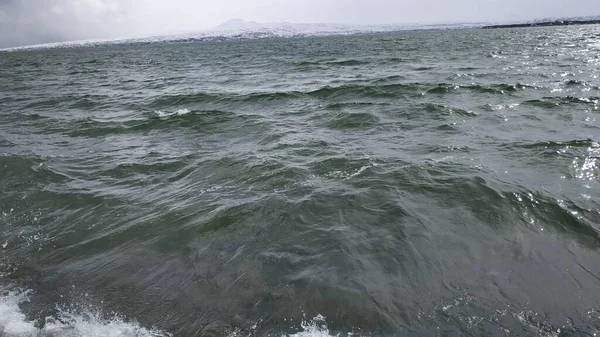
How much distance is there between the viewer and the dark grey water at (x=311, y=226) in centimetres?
436

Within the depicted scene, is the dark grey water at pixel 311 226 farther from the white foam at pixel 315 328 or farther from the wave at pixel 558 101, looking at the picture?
the wave at pixel 558 101

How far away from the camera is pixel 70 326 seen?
4156 mm

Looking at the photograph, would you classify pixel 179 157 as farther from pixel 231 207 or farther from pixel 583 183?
pixel 583 183

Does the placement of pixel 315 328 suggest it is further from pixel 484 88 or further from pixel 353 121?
pixel 484 88

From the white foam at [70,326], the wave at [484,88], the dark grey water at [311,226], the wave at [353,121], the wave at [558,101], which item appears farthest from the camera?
the wave at [484,88]

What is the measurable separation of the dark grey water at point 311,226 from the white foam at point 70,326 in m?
0.02

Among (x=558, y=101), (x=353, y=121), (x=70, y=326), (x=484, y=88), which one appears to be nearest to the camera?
(x=70, y=326)

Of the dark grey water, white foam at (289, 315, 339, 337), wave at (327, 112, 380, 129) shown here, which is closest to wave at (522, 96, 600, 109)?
the dark grey water

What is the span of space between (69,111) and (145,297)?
53.2ft

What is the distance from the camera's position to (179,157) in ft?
32.7

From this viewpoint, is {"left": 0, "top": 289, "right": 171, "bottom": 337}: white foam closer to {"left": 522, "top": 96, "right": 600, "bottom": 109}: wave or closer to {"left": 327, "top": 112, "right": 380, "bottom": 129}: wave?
{"left": 327, "top": 112, "right": 380, "bottom": 129}: wave

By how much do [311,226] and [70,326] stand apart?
12.3 ft

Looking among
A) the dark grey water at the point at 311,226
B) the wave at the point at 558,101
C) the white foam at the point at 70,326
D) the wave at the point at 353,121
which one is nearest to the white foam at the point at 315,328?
the dark grey water at the point at 311,226

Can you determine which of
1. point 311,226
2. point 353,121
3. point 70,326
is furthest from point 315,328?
point 353,121
